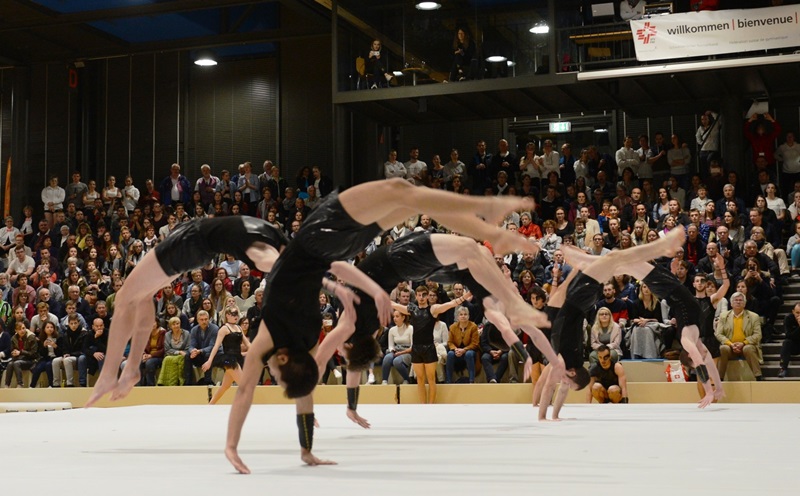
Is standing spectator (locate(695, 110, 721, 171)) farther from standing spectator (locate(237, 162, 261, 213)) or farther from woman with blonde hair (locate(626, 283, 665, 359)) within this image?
standing spectator (locate(237, 162, 261, 213))

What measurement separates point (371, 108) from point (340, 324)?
1171 centimetres

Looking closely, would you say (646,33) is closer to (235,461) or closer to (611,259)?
(611,259)

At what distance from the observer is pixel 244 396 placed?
5.03 metres

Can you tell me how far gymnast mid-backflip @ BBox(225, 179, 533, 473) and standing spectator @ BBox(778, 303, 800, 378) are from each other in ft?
27.8

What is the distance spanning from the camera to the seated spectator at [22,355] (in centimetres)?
1551

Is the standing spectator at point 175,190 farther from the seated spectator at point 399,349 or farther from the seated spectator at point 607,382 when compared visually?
the seated spectator at point 607,382

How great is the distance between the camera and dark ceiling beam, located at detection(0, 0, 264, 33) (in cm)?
2030

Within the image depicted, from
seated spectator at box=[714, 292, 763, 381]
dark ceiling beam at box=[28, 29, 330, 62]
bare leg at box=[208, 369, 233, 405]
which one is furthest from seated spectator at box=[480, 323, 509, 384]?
dark ceiling beam at box=[28, 29, 330, 62]

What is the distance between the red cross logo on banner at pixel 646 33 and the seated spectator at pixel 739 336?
538 cm

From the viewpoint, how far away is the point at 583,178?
17.0 m

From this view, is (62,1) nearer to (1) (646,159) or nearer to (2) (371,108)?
(2) (371,108)

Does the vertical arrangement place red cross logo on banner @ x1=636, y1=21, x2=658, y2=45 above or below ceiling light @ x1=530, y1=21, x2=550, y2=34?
below

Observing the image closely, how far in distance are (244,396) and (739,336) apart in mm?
9054

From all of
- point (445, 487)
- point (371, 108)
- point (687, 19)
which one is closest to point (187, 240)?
point (445, 487)
